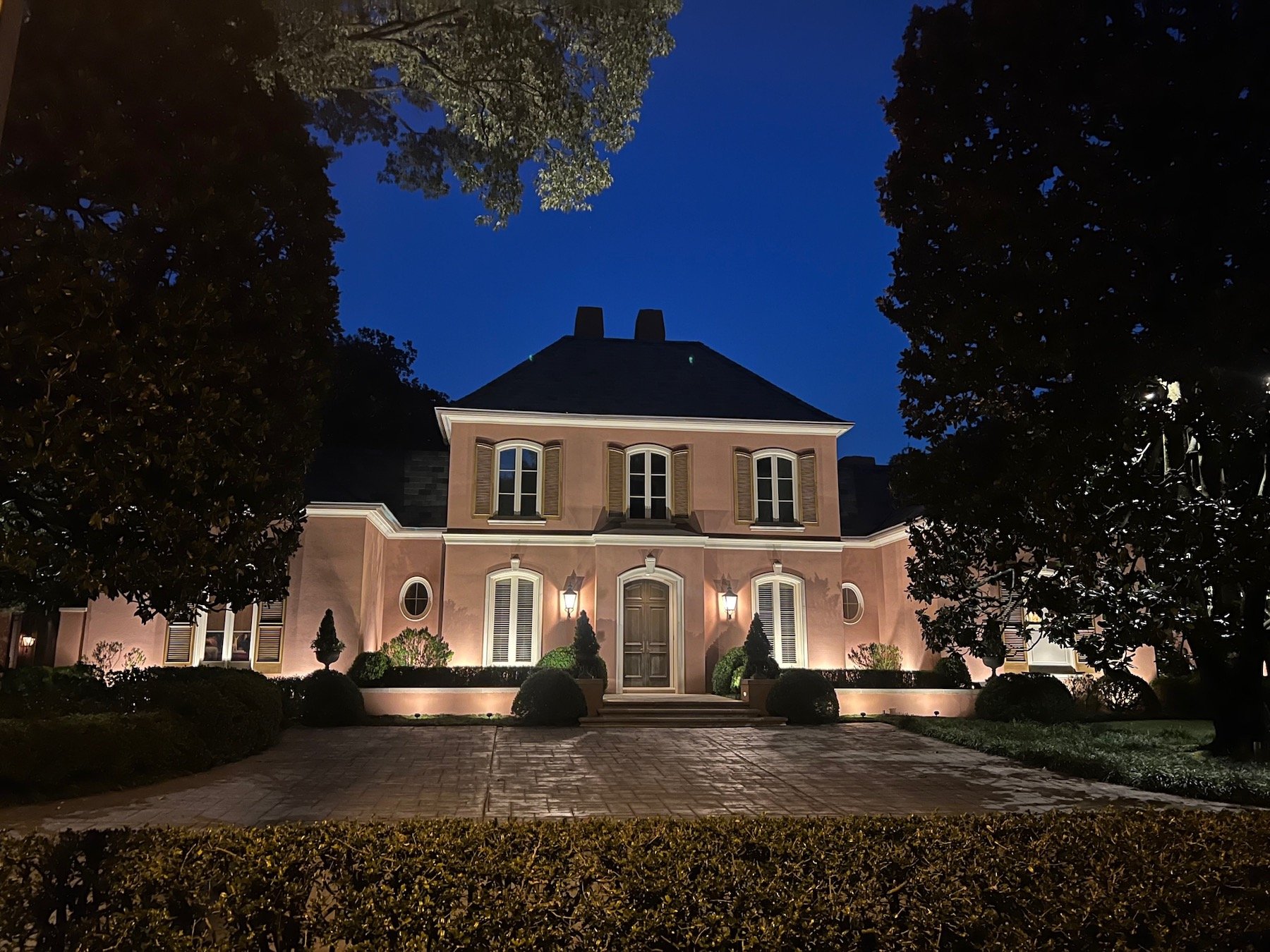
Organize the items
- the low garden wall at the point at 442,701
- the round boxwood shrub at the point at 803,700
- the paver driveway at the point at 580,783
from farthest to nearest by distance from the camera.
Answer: the low garden wall at the point at 442,701
the round boxwood shrub at the point at 803,700
the paver driveway at the point at 580,783

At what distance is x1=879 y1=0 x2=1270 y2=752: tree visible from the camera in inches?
391

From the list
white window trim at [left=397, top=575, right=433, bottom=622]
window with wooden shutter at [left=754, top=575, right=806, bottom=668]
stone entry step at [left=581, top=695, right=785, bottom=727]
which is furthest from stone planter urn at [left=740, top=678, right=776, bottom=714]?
white window trim at [left=397, top=575, right=433, bottom=622]

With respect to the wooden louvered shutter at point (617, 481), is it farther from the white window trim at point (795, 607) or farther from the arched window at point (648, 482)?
the white window trim at point (795, 607)

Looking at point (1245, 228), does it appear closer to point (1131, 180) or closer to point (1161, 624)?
point (1131, 180)

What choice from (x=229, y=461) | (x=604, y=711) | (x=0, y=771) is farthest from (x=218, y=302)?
(x=604, y=711)

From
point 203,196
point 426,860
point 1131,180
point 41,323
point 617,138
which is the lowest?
point 426,860

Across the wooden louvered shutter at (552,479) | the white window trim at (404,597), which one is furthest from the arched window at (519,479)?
the white window trim at (404,597)

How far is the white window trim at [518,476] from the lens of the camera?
21.9 metres

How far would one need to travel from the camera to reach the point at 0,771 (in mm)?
8781

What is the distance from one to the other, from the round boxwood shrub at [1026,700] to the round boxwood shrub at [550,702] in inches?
346

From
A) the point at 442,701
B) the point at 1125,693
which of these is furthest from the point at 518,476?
the point at 1125,693

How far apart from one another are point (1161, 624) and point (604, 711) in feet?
34.5

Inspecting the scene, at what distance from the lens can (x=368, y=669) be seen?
1878 cm

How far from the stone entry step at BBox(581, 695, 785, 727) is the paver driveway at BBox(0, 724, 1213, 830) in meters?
1.86
